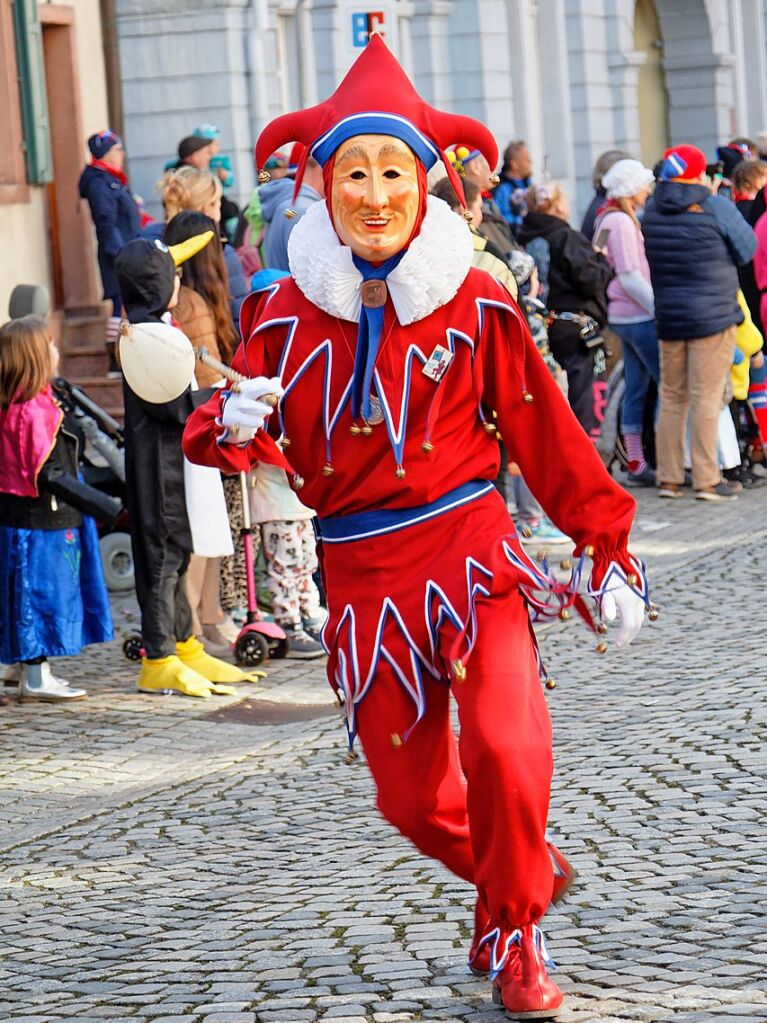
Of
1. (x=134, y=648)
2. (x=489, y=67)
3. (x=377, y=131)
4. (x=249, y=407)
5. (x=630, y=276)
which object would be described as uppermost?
(x=489, y=67)

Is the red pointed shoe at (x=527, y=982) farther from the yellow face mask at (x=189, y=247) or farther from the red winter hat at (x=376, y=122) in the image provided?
the yellow face mask at (x=189, y=247)

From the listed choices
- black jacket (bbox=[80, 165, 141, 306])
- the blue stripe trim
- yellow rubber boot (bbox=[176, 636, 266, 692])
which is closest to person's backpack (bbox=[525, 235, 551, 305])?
A: black jacket (bbox=[80, 165, 141, 306])

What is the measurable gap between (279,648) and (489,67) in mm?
13080

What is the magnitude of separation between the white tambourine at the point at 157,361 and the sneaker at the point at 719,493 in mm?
6066

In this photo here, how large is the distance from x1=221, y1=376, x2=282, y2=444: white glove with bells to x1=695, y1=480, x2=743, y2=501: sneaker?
9.12 meters

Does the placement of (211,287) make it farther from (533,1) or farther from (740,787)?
(533,1)

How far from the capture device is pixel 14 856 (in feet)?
21.3

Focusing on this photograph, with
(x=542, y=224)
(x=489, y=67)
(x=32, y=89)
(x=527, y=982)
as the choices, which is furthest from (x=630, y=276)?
(x=527, y=982)

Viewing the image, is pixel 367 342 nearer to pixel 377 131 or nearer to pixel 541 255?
pixel 377 131

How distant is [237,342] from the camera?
9.15m

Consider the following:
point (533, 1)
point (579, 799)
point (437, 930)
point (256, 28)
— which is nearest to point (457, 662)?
point (437, 930)

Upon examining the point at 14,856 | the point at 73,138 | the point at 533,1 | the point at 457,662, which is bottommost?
the point at 14,856

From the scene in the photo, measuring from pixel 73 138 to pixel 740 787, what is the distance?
1077 cm

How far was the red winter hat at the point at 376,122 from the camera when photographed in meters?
4.71
